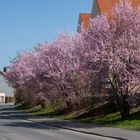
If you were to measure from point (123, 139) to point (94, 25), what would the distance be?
13503 millimetres

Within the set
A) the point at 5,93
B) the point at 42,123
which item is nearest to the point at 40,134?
the point at 42,123

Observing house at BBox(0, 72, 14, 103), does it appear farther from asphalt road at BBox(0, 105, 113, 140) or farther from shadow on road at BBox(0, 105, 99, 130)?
asphalt road at BBox(0, 105, 113, 140)

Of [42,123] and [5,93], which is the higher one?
[5,93]

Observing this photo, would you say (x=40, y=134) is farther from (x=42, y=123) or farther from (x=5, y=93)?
(x=5, y=93)

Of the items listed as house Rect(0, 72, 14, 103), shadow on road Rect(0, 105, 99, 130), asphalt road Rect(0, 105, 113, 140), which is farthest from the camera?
house Rect(0, 72, 14, 103)

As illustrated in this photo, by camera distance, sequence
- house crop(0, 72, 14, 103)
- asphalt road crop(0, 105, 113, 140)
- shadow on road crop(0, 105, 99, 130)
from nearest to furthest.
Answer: asphalt road crop(0, 105, 113, 140)
shadow on road crop(0, 105, 99, 130)
house crop(0, 72, 14, 103)

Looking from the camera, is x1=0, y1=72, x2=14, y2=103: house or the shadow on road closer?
the shadow on road

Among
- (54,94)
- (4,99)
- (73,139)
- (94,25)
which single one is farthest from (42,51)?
(4,99)

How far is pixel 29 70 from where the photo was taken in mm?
56250

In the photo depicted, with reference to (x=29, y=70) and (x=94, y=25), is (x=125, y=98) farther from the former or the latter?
(x=29, y=70)

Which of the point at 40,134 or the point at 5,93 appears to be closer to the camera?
the point at 40,134

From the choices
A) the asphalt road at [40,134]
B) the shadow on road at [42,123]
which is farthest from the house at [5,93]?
the asphalt road at [40,134]

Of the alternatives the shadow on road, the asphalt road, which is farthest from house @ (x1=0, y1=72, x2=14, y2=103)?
the asphalt road

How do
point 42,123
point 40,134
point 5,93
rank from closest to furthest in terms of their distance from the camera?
point 40,134, point 42,123, point 5,93
